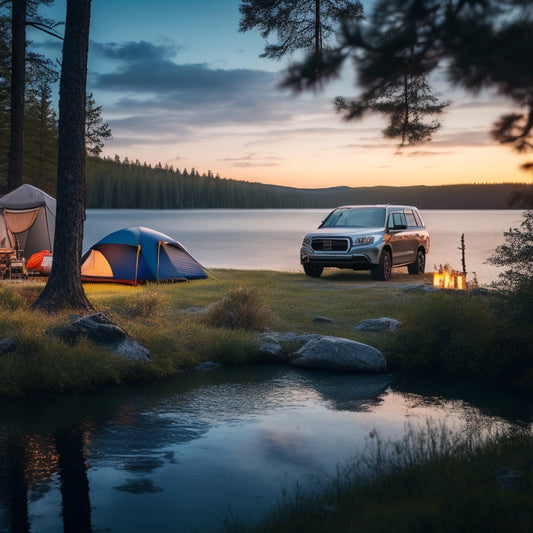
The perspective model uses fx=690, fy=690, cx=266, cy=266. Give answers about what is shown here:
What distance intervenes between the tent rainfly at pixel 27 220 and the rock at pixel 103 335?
13255 mm

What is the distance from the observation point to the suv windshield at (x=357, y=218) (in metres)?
20.4

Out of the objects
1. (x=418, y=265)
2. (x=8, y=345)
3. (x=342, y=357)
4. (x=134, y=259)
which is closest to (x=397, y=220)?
(x=418, y=265)

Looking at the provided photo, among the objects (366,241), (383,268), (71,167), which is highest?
(71,167)

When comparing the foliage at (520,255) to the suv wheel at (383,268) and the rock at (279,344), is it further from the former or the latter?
the suv wheel at (383,268)

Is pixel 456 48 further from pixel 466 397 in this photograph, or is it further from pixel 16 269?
pixel 16 269

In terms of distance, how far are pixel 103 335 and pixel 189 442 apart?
3.55m

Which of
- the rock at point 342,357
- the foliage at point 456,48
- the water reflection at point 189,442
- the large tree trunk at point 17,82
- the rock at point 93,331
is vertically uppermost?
the large tree trunk at point 17,82

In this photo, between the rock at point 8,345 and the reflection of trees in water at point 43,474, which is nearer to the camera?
the reflection of trees in water at point 43,474

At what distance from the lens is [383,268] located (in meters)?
19.8

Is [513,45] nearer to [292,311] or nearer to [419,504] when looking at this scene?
[419,504]

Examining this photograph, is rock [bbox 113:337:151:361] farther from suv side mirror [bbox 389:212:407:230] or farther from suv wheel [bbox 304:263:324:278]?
suv side mirror [bbox 389:212:407:230]

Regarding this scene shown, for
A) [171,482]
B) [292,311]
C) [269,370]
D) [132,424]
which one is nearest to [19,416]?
[132,424]

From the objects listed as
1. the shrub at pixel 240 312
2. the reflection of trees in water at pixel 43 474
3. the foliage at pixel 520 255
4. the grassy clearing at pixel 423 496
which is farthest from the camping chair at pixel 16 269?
the grassy clearing at pixel 423 496

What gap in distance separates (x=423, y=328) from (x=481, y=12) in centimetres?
748
